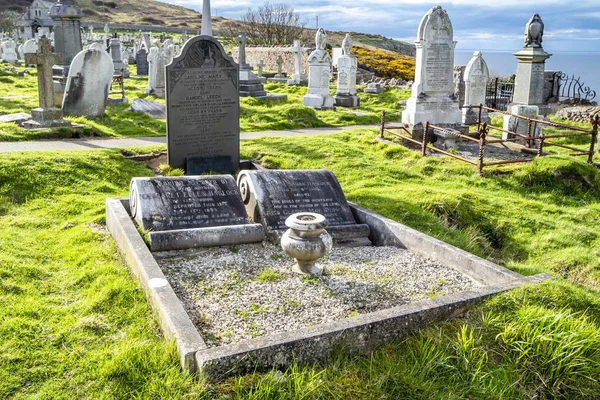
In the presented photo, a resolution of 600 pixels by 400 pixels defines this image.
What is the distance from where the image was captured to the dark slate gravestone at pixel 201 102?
8.27m

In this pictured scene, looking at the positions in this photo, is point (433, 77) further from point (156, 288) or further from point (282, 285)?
point (156, 288)

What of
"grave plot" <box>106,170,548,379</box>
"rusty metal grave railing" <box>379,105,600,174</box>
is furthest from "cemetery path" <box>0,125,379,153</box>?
"grave plot" <box>106,170,548,379</box>

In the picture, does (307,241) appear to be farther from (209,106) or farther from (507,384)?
(209,106)

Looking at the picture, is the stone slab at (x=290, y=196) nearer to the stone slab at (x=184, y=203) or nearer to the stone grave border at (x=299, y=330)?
the stone slab at (x=184, y=203)

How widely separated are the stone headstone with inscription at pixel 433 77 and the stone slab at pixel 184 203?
7.13 metres

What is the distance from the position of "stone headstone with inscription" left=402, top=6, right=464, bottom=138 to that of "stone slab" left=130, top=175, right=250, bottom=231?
713cm

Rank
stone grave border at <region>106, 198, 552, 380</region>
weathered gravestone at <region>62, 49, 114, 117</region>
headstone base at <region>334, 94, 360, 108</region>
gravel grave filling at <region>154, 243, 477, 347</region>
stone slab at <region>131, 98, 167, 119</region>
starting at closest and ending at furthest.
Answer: stone grave border at <region>106, 198, 552, 380</region>, gravel grave filling at <region>154, 243, 477, 347</region>, weathered gravestone at <region>62, 49, 114, 117</region>, stone slab at <region>131, 98, 167, 119</region>, headstone base at <region>334, 94, 360, 108</region>

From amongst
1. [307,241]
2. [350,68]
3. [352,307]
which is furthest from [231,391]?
[350,68]

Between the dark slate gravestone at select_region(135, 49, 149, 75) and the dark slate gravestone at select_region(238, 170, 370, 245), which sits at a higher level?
the dark slate gravestone at select_region(135, 49, 149, 75)

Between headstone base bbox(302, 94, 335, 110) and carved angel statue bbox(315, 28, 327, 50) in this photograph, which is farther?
carved angel statue bbox(315, 28, 327, 50)

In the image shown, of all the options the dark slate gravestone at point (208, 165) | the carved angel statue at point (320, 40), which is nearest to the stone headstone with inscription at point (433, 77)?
the dark slate gravestone at point (208, 165)

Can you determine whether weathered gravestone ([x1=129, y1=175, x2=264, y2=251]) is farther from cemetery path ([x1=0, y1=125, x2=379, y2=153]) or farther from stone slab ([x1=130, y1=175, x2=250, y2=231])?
cemetery path ([x1=0, y1=125, x2=379, y2=153])

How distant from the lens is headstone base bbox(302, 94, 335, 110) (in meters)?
18.0

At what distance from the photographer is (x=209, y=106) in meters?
8.61
